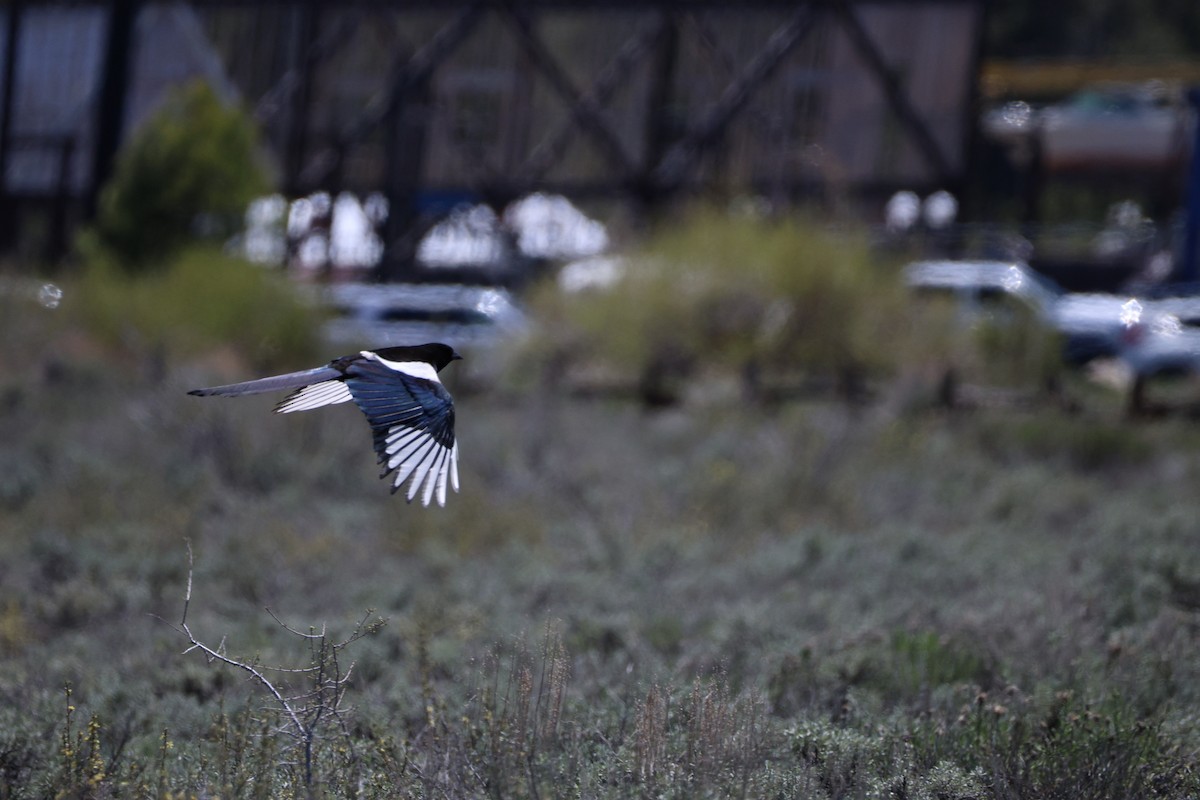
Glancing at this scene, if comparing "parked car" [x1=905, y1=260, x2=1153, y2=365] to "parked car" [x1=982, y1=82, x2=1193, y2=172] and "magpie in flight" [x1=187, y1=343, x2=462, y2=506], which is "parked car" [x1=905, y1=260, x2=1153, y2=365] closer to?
"parked car" [x1=982, y1=82, x2=1193, y2=172]

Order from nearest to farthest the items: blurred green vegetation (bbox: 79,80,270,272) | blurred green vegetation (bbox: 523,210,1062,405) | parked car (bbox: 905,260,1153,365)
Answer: blurred green vegetation (bbox: 523,210,1062,405) → parked car (bbox: 905,260,1153,365) → blurred green vegetation (bbox: 79,80,270,272)

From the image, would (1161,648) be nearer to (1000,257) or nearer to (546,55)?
(1000,257)

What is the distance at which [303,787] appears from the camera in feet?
12.6

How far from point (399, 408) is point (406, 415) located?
0.03 metres

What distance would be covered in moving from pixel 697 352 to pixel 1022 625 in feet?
27.4

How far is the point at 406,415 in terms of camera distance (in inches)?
165

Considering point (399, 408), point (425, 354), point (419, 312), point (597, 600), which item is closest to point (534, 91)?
point (419, 312)

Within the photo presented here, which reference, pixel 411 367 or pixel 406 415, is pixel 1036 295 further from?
pixel 406 415

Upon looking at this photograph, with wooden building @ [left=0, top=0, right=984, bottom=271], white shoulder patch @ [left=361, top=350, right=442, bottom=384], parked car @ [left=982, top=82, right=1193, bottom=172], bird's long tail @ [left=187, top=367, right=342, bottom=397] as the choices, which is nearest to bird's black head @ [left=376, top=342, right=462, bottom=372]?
white shoulder patch @ [left=361, top=350, right=442, bottom=384]

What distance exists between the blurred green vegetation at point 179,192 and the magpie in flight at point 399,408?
1382 cm

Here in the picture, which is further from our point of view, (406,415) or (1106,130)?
(1106,130)

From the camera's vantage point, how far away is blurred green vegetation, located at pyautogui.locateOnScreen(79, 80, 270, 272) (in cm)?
1759

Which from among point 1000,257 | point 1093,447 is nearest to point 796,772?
point 1093,447

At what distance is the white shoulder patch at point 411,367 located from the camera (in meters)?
4.25
